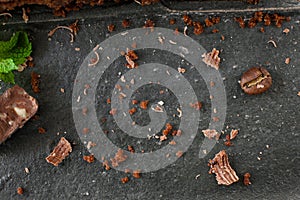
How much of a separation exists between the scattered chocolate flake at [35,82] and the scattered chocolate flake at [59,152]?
7.1 inches

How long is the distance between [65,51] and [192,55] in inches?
16.3

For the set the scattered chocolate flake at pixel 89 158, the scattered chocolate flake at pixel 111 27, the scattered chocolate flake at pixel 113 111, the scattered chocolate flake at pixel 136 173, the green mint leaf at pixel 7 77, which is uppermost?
the scattered chocolate flake at pixel 111 27

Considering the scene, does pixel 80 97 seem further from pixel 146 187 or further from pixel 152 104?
pixel 146 187

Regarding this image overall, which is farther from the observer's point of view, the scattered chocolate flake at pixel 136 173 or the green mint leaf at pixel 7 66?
the scattered chocolate flake at pixel 136 173

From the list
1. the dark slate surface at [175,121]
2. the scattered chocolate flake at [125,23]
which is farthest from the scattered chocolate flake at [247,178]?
the scattered chocolate flake at [125,23]

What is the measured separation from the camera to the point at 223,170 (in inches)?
76.2

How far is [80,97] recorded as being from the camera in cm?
198

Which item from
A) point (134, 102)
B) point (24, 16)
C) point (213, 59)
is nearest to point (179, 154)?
point (134, 102)

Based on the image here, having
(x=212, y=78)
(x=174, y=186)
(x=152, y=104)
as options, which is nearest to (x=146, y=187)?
(x=174, y=186)

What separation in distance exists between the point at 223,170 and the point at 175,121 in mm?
220

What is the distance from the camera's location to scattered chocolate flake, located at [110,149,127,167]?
1.97 metres

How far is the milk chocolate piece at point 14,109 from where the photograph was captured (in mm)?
1934

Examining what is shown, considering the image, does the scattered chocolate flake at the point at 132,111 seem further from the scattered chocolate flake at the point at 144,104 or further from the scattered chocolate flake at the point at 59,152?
the scattered chocolate flake at the point at 59,152

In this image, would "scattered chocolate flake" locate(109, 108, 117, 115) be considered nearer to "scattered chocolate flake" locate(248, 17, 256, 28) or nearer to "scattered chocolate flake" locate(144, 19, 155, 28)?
"scattered chocolate flake" locate(144, 19, 155, 28)
